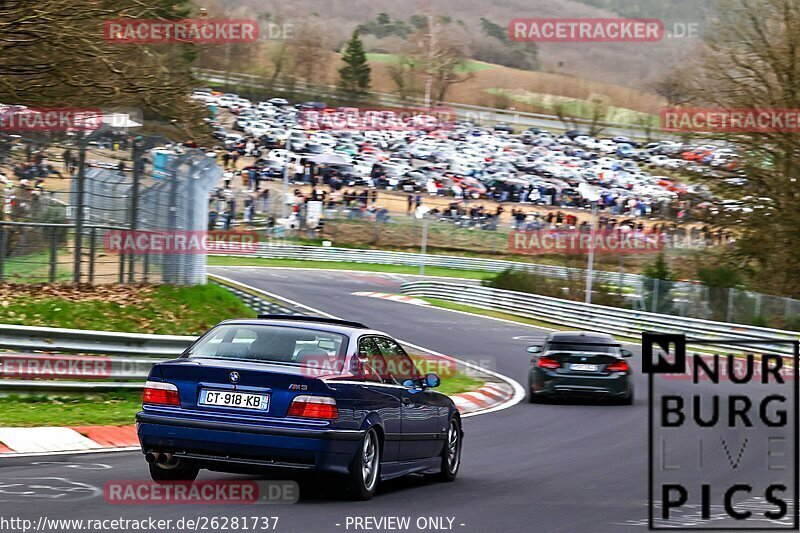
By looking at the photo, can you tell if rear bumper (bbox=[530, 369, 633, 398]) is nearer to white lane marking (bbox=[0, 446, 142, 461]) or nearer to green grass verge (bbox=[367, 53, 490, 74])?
white lane marking (bbox=[0, 446, 142, 461])

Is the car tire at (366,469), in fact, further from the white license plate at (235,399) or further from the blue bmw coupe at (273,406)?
the white license plate at (235,399)

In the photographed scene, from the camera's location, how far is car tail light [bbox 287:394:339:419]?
8.02 m

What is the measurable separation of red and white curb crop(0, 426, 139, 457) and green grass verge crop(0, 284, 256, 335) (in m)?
3.99

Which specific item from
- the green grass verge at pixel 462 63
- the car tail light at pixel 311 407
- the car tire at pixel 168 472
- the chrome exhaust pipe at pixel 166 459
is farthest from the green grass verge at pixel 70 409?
the green grass verge at pixel 462 63

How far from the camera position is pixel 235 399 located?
8102mm

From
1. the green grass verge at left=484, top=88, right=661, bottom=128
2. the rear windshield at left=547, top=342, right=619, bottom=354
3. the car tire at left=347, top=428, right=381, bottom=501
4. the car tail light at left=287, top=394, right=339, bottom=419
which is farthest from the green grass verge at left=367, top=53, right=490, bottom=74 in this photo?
the car tail light at left=287, top=394, right=339, bottom=419

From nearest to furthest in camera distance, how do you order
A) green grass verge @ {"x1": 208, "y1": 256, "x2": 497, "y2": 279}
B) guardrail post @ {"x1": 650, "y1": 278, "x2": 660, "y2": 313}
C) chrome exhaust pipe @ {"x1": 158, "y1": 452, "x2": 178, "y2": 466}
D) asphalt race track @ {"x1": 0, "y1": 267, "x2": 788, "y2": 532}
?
asphalt race track @ {"x1": 0, "y1": 267, "x2": 788, "y2": 532}, chrome exhaust pipe @ {"x1": 158, "y1": 452, "x2": 178, "y2": 466}, guardrail post @ {"x1": 650, "y1": 278, "x2": 660, "y2": 313}, green grass verge @ {"x1": 208, "y1": 256, "x2": 497, "y2": 279}

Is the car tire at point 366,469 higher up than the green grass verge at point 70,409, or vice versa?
the car tire at point 366,469

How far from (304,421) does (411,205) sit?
5438cm

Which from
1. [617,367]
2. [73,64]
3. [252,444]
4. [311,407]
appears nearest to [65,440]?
[252,444]

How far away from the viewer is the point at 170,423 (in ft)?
26.7

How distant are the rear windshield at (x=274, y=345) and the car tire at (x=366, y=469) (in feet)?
2.06

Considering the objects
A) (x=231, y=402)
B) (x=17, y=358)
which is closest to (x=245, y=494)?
(x=231, y=402)

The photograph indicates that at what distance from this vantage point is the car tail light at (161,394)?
8.24 m
